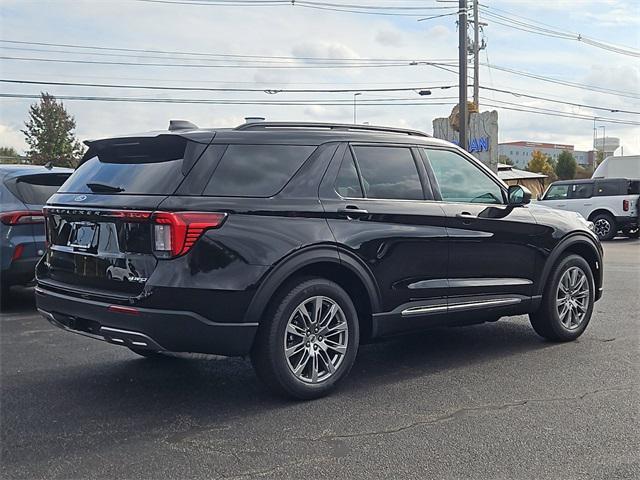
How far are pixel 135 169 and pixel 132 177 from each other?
0.07 metres

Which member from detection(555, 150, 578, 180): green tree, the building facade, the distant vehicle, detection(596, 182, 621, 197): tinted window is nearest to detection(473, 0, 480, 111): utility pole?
the distant vehicle

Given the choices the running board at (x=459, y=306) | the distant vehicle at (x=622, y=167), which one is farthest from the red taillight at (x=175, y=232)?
the distant vehicle at (x=622, y=167)

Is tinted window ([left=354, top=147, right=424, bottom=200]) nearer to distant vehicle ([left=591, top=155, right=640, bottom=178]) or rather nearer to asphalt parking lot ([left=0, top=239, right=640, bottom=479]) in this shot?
asphalt parking lot ([left=0, top=239, right=640, bottom=479])

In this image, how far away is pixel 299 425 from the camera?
423 cm

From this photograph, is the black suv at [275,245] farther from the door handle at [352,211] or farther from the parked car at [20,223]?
the parked car at [20,223]

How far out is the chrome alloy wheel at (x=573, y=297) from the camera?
633 centimetres

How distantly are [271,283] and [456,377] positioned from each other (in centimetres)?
176

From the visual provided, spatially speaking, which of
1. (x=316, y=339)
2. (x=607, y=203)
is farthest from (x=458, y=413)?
(x=607, y=203)

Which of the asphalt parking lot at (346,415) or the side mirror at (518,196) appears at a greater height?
Result: the side mirror at (518,196)

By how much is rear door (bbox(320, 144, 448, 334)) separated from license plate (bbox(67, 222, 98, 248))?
5.02ft

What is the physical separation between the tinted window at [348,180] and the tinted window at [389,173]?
0.07 meters

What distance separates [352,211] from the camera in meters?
4.86

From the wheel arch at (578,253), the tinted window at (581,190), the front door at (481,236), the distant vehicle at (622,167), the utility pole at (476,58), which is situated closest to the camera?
the front door at (481,236)

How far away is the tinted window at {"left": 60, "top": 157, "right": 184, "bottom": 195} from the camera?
436 cm
